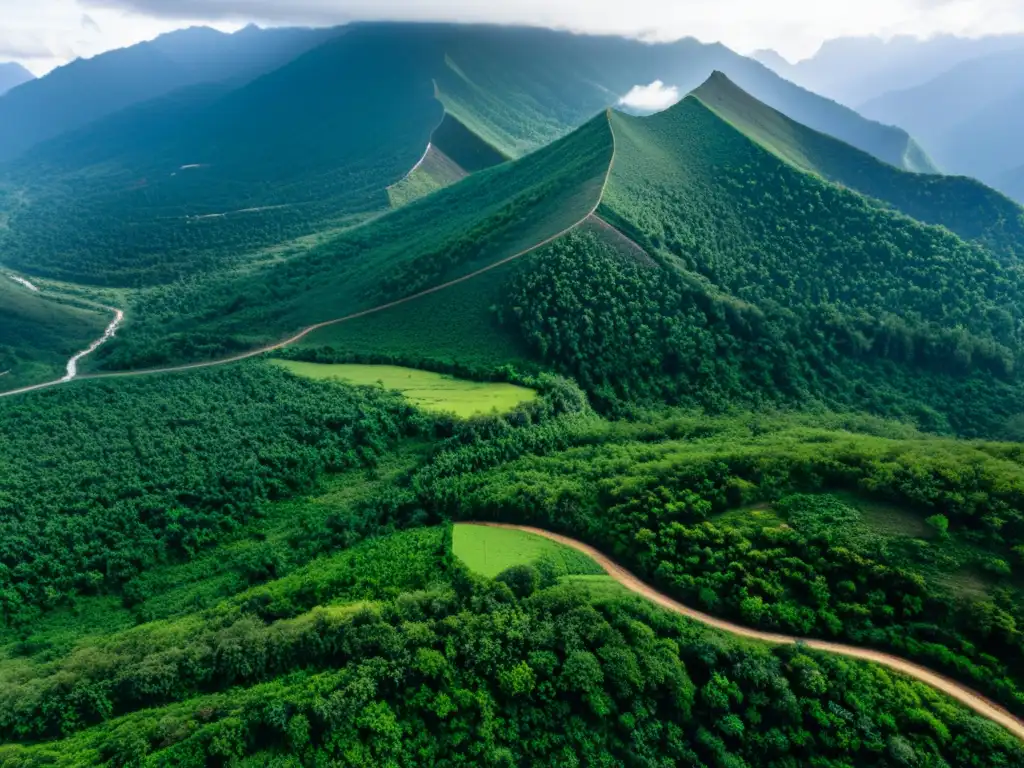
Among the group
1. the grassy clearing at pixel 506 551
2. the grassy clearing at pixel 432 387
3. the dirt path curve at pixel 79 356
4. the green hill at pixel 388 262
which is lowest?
the grassy clearing at pixel 506 551

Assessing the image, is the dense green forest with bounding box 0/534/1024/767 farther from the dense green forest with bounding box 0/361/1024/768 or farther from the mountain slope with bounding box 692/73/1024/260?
the mountain slope with bounding box 692/73/1024/260

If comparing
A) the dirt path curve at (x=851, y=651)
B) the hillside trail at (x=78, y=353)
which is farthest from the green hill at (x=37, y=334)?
the dirt path curve at (x=851, y=651)

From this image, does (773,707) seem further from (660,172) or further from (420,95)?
(420,95)

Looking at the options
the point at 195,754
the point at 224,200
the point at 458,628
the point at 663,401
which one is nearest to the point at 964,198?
the point at 663,401

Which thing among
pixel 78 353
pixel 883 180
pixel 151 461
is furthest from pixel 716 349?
pixel 78 353

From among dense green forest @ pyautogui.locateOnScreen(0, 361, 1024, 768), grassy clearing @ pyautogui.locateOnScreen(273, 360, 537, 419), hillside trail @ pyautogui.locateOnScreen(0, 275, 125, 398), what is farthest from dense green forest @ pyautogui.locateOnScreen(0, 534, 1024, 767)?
hillside trail @ pyautogui.locateOnScreen(0, 275, 125, 398)

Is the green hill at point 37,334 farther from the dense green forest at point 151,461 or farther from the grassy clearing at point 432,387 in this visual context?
the grassy clearing at point 432,387
